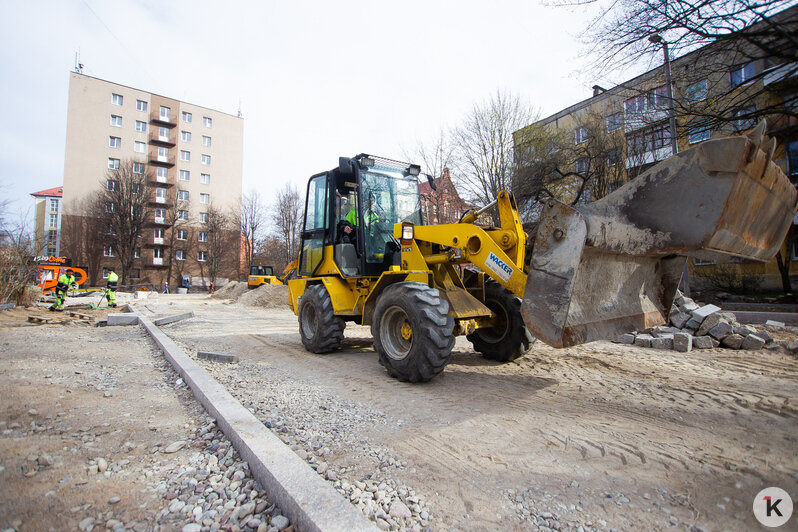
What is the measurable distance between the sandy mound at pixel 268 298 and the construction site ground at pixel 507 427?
566 inches

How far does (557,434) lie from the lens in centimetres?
319

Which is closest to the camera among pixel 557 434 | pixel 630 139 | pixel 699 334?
pixel 557 434

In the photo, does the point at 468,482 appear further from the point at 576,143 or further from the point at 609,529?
the point at 576,143

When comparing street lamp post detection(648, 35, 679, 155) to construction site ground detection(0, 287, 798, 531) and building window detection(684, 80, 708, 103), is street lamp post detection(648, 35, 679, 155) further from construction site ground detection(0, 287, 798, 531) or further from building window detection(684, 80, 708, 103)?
construction site ground detection(0, 287, 798, 531)

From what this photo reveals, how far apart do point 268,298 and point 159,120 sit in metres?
38.2

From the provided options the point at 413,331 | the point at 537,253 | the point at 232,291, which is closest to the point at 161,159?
the point at 232,291

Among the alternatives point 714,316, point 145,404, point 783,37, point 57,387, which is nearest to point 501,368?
point 145,404

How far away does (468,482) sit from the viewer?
2.50 metres

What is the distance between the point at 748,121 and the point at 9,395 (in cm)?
1450

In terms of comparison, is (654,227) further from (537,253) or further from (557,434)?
(557,434)

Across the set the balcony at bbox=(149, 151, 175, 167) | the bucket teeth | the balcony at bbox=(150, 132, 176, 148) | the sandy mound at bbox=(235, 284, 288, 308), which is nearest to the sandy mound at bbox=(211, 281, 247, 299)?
the sandy mound at bbox=(235, 284, 288, 308)

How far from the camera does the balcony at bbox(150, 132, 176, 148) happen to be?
47094 millimetres

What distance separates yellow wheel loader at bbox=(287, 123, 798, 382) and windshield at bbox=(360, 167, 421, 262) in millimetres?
18

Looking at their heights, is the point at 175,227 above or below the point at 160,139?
below
